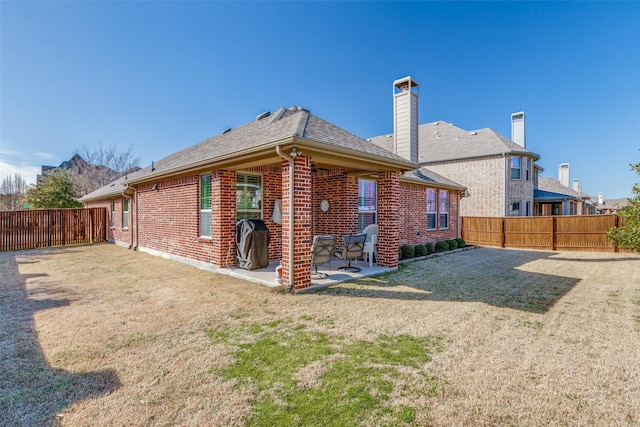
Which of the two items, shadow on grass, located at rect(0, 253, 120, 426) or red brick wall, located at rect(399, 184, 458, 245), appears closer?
shadow on grass, located at rect(0, 253, 120, 426)

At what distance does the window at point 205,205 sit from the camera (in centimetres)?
830

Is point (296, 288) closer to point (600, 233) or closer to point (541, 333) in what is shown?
point (541, 333)

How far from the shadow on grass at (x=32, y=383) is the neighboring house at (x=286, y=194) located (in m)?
3.53

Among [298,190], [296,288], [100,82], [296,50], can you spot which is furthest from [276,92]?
[296,288]

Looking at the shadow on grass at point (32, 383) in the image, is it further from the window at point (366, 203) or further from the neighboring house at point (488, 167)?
the neighboring house at point (488, 167)

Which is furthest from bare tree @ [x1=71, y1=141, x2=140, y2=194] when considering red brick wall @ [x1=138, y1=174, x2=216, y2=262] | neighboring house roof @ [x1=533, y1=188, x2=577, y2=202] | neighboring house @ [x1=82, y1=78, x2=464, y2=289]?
neighboring house roof @ [x1=533, y1=188, x2=577, y2=202]

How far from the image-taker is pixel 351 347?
3.63 meters

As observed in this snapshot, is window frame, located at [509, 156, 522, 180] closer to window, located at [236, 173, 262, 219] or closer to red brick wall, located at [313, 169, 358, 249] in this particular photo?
red brick wall, located at [313, 169, 358, 249]

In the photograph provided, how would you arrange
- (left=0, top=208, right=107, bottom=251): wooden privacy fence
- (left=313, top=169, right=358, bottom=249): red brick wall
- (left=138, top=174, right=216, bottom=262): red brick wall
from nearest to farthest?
(left=138, top=174, right=216, bottom=262): red brick wall, (left=313, top=169, right=358, bottom=249): red brick wall, (left=0, top=208, right=107, bottom=251): wooden privacy fence

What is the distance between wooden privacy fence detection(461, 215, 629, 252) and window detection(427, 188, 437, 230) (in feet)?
16.1

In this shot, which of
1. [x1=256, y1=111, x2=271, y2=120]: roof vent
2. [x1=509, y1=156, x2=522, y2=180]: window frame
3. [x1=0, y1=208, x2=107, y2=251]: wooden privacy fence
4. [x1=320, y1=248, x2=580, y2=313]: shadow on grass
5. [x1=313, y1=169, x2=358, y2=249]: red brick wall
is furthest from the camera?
[x1=509, y1=156, x2=522, y2=180]: window frame

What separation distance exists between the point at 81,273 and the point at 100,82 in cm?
1086

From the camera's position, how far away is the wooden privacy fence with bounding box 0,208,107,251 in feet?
45.0

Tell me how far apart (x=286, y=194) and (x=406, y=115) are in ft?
27.4
